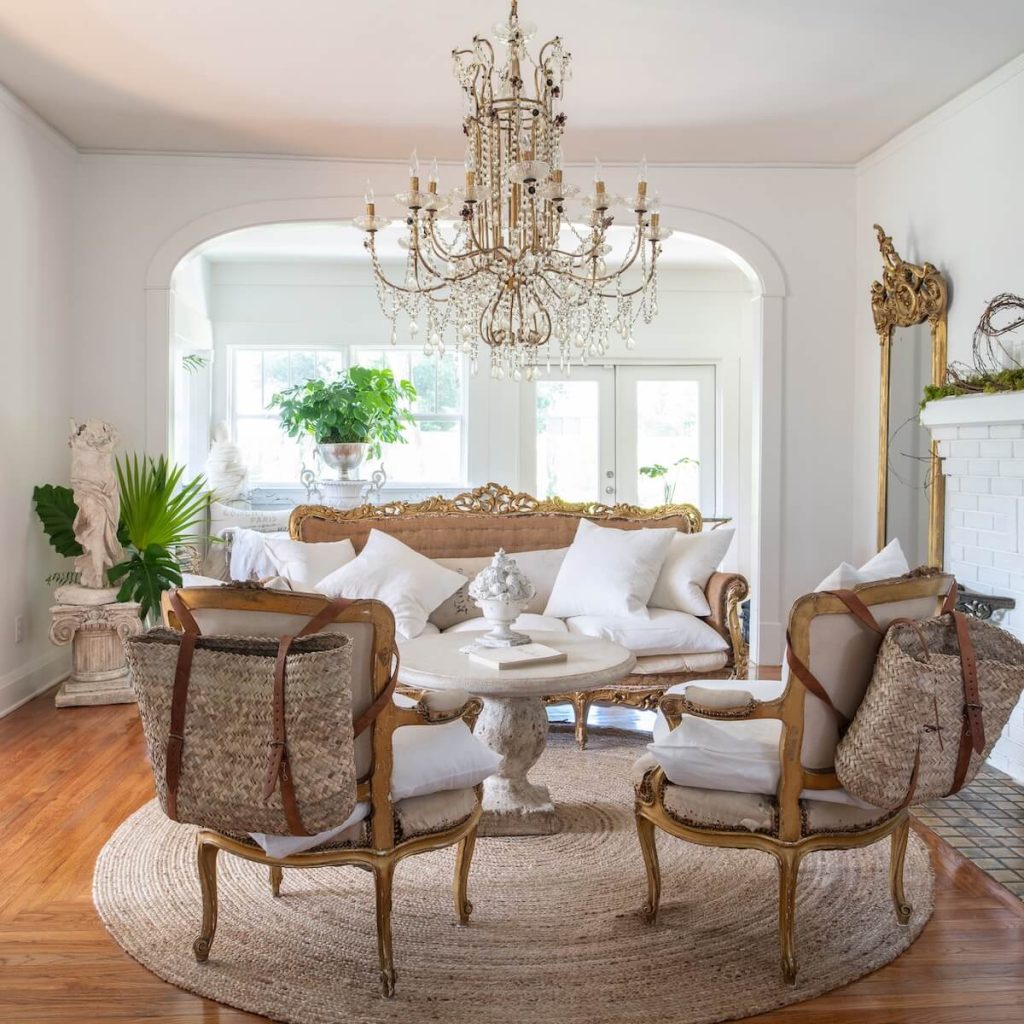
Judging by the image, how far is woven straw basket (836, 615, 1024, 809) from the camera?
211 centimetres

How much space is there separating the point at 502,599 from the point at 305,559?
1.48 m

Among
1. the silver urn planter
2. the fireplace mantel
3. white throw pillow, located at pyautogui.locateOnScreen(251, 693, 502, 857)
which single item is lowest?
white throw pillow, located at pyautogui.locateOnScreen(251, 693, 502, 857)

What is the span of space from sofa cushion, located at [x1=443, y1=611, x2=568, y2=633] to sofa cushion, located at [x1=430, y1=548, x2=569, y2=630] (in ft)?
0.16

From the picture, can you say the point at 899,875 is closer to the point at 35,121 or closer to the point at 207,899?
the point at 207,899

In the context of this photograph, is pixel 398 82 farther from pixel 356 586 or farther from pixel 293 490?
pixel 293 490

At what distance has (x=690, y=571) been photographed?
4477 mm

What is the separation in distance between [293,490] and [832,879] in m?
6.35

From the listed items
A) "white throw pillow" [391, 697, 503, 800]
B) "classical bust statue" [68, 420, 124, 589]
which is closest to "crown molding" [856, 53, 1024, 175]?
"white throw pillow" [391, 697, 503, 800]

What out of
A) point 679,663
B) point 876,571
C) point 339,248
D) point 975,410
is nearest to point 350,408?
point 339,248

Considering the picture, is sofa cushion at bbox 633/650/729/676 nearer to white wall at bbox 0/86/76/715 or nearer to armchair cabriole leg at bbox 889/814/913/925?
armchair cabriole leg at bbox 889/814/913/925

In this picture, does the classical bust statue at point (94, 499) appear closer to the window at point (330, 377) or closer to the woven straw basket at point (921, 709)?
the window at point (330, 377)

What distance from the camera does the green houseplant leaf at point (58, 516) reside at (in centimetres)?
488

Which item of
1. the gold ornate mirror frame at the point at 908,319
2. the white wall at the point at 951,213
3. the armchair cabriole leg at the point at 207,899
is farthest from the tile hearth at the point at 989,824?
the armchair cabriole leg at the point at 207,899

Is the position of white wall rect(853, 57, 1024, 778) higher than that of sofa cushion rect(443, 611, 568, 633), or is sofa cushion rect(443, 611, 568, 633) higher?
white wall rect(853, 57, 1024, 778)
